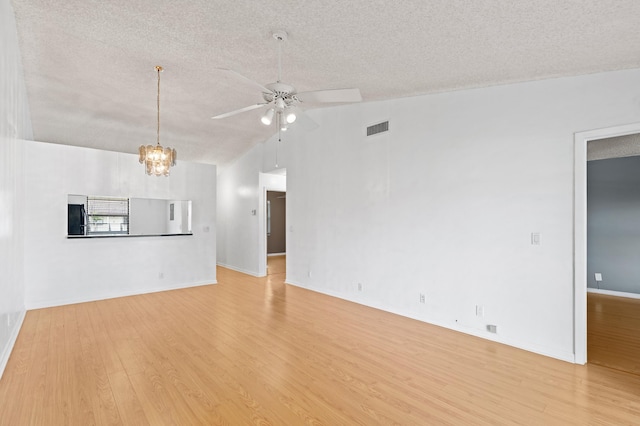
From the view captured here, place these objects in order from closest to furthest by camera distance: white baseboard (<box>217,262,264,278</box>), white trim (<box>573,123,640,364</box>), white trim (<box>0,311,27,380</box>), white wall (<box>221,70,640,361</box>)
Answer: white trim (<box>0,311,27,380</box>)
white trim (<box>573,123,640,364</box>)
white wall (<box>221,70,640,361</box>)
white baseboard (<box>217,262,264,278</box>)

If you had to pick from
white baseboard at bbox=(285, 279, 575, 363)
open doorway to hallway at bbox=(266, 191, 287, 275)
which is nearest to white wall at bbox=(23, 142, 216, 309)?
white baseboard at bbox=(285, 279, 575, 363)

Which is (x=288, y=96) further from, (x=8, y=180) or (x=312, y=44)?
(x=8, y=180)

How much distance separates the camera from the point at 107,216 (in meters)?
5.60

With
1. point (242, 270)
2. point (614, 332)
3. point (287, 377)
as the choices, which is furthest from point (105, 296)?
point (614, 332)

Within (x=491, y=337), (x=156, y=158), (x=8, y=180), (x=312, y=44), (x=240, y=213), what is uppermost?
(x=312, y=44)

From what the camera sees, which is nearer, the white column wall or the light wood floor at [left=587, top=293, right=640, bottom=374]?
the light wood floor at [left=587, top=293, right=640, bottom=374]

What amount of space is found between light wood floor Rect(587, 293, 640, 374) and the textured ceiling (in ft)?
9.26

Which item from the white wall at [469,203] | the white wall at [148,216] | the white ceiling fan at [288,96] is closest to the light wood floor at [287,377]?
the white wall at [469,203]

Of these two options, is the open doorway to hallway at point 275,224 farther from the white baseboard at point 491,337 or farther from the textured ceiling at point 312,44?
the white baseboard at point 491,337

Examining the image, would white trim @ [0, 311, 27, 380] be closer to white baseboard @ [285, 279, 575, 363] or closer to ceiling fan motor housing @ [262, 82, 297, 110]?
ceiling fan motor housing @ [262, 82, 297, 110]

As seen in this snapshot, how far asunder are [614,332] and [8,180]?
7.12 meters

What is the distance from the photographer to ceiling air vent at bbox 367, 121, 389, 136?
16.0ft

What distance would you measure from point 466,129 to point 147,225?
5788 millimetres

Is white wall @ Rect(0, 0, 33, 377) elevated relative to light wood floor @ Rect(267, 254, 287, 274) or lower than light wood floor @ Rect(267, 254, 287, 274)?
elevated
